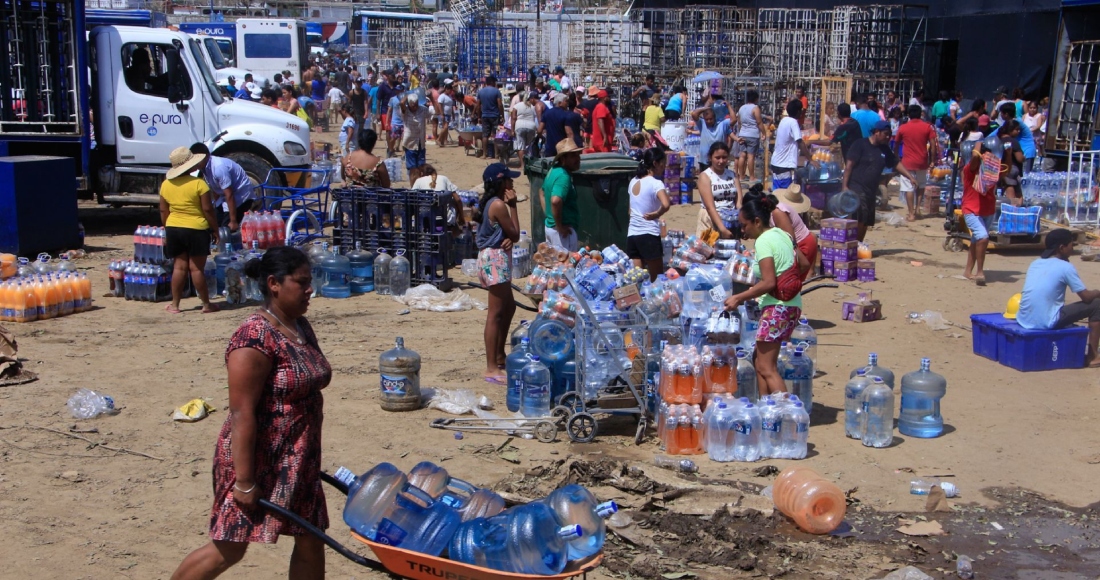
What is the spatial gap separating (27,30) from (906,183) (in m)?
13.6

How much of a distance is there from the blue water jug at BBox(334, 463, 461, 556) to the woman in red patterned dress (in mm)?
189

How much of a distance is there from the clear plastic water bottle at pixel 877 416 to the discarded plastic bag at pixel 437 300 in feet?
16.9

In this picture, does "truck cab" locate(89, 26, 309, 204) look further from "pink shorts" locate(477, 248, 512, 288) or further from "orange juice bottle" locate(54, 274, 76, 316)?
"pink shorts" locate(477, 248, 512, 288)

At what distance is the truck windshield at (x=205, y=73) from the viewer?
50.8 feet

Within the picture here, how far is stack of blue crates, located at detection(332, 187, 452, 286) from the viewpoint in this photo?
1193 centimetres

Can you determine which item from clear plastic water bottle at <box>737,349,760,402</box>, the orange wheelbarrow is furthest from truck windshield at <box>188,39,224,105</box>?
the orange wheelbarrow

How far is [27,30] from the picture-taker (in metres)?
14.2

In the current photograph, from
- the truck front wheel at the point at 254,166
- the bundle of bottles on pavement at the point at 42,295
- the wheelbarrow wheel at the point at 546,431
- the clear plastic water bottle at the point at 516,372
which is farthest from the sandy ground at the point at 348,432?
the truck front wheel at the point at 254,166

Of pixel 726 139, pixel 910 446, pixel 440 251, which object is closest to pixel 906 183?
pixel 726 139

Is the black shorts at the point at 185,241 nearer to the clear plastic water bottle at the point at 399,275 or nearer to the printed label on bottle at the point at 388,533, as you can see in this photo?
the clear plastic water bottle at the point at 399,275

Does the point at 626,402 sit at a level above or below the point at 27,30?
below

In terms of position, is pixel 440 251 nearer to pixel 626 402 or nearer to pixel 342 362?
pixel 342 362

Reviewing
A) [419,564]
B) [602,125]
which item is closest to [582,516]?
[419,564]

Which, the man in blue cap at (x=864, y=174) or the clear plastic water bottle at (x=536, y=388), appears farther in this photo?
the man in blue cap at (x=864, y=174)
